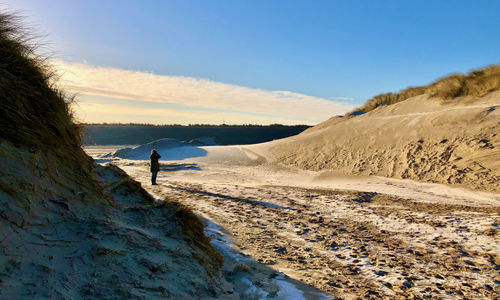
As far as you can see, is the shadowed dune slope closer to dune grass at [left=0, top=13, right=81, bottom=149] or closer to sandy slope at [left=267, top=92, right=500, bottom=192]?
dune grass at [left=0, top=13, right=81, bottom=149]

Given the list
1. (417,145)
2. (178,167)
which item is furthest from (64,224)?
(178,167)

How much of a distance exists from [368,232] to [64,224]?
5390mm

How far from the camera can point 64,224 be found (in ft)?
9.09

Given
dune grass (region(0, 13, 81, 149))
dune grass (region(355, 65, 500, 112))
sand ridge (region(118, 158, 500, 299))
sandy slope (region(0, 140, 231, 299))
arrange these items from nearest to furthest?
1. sandy slope (region(0, 140, 231, 299))
2. dune grass (region(0, 13, 81, 149))
3. sand ridge (region(118, 158, 500, 299))
4. dune grass (region(355, 65, 500, 112))

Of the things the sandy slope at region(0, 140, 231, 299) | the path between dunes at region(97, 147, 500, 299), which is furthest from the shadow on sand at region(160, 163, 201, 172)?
the sandy slope at region(0, 140, 231, 299)

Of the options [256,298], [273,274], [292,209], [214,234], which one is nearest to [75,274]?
[256,298]

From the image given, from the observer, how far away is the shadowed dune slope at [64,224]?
2307 millimetres

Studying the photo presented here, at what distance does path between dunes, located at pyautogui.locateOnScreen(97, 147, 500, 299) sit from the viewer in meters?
4.00

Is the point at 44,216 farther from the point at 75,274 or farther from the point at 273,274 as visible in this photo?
the point at 273,274

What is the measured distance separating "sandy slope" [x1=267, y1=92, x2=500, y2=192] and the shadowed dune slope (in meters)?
9.89

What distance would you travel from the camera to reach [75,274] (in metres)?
2.37

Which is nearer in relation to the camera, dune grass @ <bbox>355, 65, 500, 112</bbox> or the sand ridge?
the sand ridge

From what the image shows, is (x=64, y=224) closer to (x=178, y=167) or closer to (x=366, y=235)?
(x=366, y=235)

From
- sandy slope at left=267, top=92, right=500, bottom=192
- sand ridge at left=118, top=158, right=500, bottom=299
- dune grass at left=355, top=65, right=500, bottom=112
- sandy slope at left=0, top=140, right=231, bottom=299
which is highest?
dune grass at left=355, top=65, right=500, bottom=112
